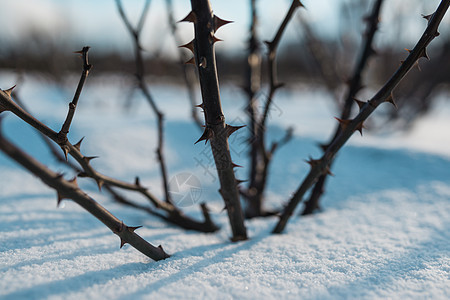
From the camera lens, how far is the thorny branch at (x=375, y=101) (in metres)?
0.69

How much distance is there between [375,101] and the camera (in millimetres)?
761

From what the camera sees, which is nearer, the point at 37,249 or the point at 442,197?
the point at 37,249

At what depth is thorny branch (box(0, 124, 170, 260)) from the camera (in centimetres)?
61

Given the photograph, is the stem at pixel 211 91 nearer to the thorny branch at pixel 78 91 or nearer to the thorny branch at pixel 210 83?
the thorny branch at pixel 210 83

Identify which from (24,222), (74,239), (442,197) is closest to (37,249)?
(74,239)

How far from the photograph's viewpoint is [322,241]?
90cm

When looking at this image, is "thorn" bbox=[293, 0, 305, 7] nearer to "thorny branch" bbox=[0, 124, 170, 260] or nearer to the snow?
the snow

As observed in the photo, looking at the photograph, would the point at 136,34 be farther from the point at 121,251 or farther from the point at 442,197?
the point at 442,197

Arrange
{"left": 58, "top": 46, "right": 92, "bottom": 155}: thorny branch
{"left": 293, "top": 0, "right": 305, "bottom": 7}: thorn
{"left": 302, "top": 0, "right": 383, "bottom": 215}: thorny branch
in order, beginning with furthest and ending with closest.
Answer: {"left": 302, "top": 0, "right": 383, "bottom": 215}: thorny branch, {"left": 293, "top": 0, "right": 305, "bottom": 7}: thorn, {"left": 58, "top": 46, "right": 92, "bottom": 155}: thorny branch

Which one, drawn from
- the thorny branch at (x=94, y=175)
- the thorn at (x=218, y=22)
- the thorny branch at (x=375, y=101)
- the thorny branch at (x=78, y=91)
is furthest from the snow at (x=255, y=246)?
the thorn at (x=218, y=22)

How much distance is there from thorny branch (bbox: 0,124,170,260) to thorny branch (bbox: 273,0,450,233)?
0.43 m

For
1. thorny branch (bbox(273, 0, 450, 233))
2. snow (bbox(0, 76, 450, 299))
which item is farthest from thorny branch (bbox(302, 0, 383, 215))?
thorny branch (bbox(273, 0, 450, 233))

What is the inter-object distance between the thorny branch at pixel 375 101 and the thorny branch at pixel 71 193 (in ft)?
1.42

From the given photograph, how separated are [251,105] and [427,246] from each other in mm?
769
